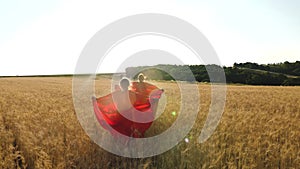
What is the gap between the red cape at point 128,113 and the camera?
4773mm

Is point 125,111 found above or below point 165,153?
above

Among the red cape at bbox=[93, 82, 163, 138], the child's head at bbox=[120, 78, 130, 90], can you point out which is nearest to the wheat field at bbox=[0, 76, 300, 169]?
the red cape at bbox=[93, 82, 163, 138]

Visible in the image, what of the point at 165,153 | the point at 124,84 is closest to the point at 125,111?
the point at 124,84

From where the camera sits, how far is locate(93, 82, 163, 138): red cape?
15.7ft

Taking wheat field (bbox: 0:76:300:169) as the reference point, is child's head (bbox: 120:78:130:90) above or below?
above

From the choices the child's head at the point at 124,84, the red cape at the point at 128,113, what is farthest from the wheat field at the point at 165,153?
the child's head at the point at 124,84

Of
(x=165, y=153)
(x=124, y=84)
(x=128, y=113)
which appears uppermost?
(x=124, y=84)

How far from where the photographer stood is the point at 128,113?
4.77 m

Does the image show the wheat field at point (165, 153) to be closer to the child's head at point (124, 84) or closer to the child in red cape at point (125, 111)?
the child in red cape at point (125, 111)

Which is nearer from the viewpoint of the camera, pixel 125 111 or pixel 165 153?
pixel 165 153

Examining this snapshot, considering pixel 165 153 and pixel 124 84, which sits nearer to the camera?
pixel 165 153

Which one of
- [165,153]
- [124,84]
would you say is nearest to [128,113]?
[124,84]

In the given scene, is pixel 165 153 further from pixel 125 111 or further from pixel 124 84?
pixel 124 84

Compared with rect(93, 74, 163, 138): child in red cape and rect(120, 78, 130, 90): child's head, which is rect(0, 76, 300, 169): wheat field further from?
rect(120, 78, 130, 90): child's head
